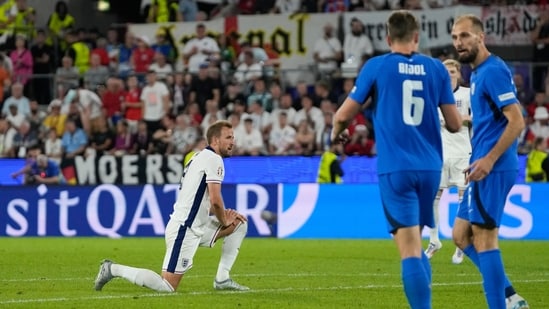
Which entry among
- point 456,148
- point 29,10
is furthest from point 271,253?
point 29,10

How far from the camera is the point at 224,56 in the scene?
26.5 meters

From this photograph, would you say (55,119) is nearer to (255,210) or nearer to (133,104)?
(133,104)

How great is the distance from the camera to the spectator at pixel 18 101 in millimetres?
26641

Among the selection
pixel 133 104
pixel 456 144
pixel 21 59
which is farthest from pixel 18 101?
pixel 456 144

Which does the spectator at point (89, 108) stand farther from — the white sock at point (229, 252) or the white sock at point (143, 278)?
the white sock at point (143, 278)

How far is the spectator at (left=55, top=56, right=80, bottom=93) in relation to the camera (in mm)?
27109

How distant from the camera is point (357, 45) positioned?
25297mm

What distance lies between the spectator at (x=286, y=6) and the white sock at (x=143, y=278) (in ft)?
54.5

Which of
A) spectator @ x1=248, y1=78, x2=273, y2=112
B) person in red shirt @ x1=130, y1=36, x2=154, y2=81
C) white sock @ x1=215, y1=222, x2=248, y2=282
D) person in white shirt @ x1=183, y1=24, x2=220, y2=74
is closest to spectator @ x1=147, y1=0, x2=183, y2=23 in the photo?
person in red shirt @ x1=130, y1=36, x2=154, y2=81

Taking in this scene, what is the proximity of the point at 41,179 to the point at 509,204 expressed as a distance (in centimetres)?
896

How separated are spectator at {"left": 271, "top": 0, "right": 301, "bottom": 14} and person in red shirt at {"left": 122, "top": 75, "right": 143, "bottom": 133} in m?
3.60

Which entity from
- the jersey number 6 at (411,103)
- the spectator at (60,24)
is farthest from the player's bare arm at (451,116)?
the spectator at (60,24)

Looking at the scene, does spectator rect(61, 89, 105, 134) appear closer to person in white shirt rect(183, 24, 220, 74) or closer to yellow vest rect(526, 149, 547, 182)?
person in white shirt rect(183, 24, 220, 74)

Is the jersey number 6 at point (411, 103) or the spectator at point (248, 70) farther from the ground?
the jersey number 6 at point (411, 103)
